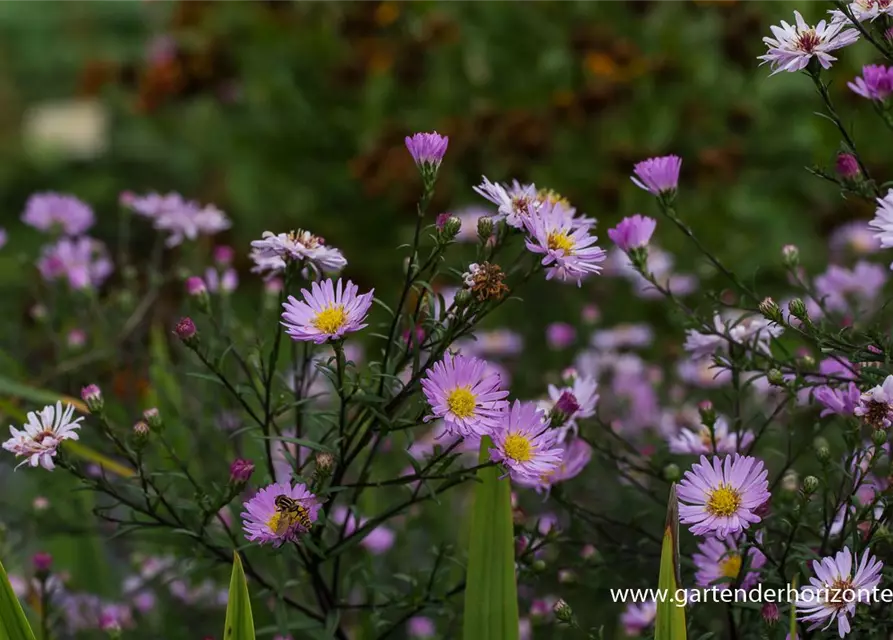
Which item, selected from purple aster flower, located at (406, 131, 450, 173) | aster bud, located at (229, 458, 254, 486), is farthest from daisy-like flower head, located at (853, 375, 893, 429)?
aster bud, located at (229, 458, 254, 486)

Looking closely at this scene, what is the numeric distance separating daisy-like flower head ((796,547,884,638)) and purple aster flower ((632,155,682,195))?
35cm

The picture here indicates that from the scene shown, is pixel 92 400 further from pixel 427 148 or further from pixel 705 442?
pixel 705 442

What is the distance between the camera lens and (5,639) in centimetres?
78

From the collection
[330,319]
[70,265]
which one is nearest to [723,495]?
Result: [330,319]

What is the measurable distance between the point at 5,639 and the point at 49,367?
71 centimetres

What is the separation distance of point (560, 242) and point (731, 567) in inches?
13.1

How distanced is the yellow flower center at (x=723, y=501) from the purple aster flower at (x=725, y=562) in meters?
0.06

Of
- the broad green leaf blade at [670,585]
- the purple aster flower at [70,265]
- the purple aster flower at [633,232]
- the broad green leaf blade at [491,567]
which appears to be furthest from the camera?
the purple aster flower at [70,265]

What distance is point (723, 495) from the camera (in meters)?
0.79

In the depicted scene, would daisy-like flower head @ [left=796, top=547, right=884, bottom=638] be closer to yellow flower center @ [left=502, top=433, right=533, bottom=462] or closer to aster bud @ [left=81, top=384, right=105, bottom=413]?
yellow flower center @ [left=502, top=433, right=533, bottom=462]

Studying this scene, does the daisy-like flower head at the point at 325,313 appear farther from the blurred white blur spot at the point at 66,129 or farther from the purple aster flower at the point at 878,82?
the blurred white blur spot at the point at 66,129

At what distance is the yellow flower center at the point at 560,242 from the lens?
802 mm

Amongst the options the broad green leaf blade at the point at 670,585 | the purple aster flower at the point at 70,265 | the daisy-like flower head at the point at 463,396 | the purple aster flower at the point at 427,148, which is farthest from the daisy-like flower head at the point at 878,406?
the purple aster flower at the point at 70,265

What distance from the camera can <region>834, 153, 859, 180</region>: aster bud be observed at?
850 millimetres
